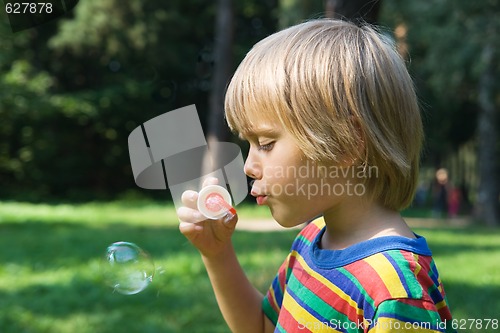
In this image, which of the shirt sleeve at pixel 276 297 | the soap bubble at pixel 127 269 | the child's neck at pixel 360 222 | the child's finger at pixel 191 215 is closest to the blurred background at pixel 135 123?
the soap bubble at pixel 127 269

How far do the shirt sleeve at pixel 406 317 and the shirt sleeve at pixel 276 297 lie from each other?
502mm

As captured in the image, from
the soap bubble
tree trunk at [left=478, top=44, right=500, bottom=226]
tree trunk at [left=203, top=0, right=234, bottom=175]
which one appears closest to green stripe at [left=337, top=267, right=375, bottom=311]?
the soap bubble

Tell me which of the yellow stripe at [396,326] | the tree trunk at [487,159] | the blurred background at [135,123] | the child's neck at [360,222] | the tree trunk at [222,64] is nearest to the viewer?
the yellow stripe at [396,326]

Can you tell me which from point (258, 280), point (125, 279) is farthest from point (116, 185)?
point (125, 279)

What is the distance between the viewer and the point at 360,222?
147cm

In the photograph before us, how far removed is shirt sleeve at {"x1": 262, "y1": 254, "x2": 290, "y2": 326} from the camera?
1730mm

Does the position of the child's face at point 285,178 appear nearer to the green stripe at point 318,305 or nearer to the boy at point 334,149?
the boy at point 334,149

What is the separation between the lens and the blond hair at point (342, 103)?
1.42 metres

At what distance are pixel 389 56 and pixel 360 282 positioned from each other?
51cm

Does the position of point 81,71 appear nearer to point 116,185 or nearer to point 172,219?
point 116,185

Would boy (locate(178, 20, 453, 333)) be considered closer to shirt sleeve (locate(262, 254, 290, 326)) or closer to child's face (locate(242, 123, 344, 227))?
child's face (locate(242, 123, 344, 227))

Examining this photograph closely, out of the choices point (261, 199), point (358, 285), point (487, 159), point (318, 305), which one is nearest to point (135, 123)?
point (487, 159)

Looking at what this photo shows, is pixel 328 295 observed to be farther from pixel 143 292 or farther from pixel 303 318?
pixel 143 292

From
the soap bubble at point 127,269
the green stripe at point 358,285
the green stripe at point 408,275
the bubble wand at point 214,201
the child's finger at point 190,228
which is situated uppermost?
the bubble wand at point 214,201
